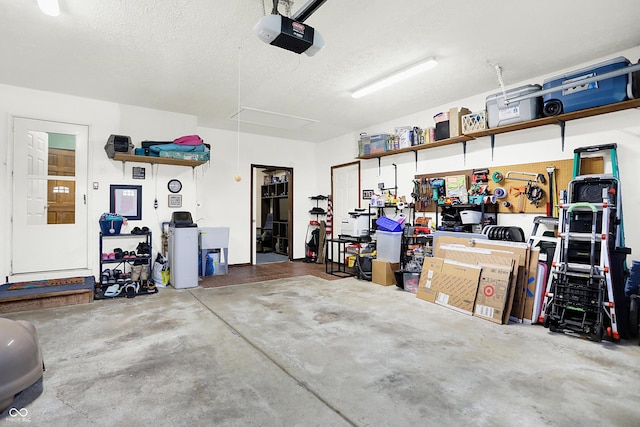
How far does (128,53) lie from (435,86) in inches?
155

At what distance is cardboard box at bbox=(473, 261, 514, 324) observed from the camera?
3.66 meters

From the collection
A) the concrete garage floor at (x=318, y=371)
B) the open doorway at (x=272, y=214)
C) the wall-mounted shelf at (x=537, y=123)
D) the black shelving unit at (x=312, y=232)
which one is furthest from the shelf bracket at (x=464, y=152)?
the open doorway at (x=272, y=214)

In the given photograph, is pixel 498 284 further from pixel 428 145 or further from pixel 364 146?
pixel 364 146

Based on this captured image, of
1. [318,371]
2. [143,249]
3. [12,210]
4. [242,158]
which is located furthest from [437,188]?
[12,210]

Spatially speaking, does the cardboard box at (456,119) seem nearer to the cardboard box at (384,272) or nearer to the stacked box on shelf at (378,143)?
the stacked box on shelf at (378,143)

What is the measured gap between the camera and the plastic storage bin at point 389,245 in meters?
5.45

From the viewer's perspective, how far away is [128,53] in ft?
12.2

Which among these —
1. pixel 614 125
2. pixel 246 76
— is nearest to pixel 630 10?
pixel 614 125

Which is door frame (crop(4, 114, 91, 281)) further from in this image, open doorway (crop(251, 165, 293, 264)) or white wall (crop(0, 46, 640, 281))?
open doorway (crop(251, 165, 293, 264))

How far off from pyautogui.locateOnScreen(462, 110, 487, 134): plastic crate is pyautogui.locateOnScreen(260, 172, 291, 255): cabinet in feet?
17.5

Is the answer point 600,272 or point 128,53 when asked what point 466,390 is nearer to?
point 600,272

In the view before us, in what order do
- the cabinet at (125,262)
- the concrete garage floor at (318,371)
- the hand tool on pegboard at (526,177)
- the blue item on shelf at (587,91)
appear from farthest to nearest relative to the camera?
the cabinet at (125,262), the hand tool on pegboard at (526,177), the blue item on shelf at (587,91), the concrete garage floor at (318,371)

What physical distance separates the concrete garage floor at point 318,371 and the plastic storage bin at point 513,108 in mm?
2603

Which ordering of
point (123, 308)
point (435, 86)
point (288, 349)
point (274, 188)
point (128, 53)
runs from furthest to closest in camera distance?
point (274, 188) < point (435, 86) < point (123, 308) < point (128, 53) < point (288, 349)
